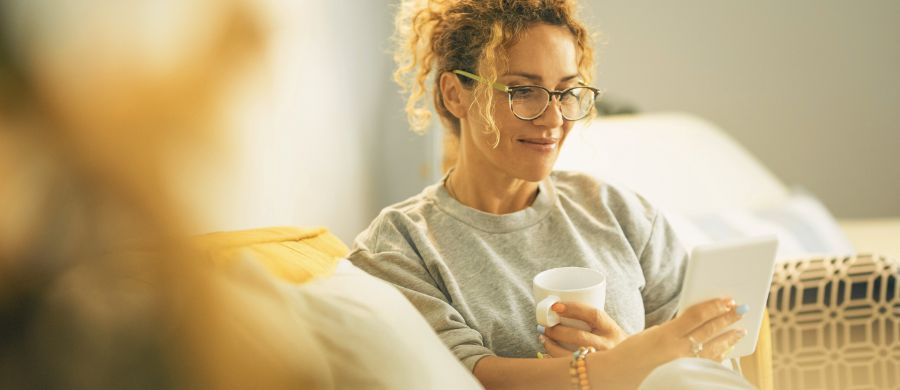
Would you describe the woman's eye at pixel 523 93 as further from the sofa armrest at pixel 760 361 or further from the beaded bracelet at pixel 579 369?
the sofa armrest at pixel 760 361

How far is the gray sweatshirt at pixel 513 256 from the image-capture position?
110 cm

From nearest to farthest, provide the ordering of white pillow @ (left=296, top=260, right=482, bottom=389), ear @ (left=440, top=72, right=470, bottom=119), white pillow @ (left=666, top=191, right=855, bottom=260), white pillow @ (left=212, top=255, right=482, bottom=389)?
white pillow @ (left=212, top=255, right=482, bottom=389) < white pillow @ (left=296, top=260, right=482, bottom=389) < ear @ (left=440, top=72, right=470, bottom=119) < white pillow @ (left=666, top=191, right=855, bottom=260)

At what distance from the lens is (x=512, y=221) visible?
3.92 feet

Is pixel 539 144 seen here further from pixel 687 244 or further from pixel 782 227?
pixel 782 227

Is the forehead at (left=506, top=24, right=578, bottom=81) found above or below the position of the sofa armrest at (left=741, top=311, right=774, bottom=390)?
above

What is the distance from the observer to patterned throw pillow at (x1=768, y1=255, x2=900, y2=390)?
1357 mm

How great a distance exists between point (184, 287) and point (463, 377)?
0.35 metres

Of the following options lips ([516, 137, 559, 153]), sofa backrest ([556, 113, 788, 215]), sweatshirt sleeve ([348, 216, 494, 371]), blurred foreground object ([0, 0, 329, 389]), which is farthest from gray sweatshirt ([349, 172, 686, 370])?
sofa backrest ([556, 113, 788, 215])

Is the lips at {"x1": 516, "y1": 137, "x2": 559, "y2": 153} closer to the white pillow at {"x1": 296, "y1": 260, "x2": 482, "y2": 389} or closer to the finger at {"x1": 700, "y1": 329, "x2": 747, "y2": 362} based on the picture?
the finger at {"x1": 700, "y1": 329, "x2": 747, "y2": 362}

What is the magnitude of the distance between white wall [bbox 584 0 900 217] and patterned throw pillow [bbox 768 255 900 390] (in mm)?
1766

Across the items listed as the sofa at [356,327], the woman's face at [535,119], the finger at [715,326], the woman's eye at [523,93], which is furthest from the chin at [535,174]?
the sofa at [356,327]

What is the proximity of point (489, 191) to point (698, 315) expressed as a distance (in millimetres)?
373

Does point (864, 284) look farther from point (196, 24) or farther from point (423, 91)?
point (196, 24)

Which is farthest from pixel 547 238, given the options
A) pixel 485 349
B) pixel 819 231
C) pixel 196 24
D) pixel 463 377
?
pixel 819 231
